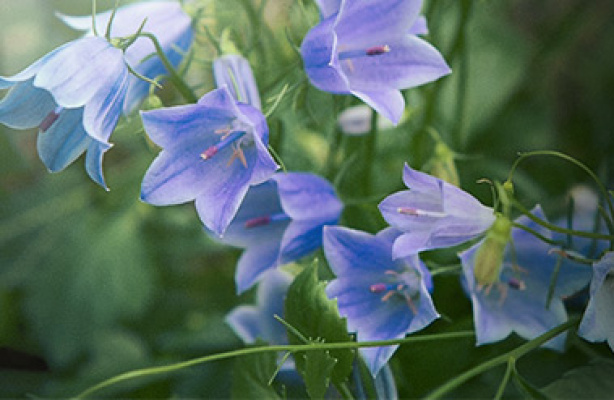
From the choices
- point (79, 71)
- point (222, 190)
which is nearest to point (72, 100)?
point (79, 71)

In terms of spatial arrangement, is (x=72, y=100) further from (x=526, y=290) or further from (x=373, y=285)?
(x=526, y=290)

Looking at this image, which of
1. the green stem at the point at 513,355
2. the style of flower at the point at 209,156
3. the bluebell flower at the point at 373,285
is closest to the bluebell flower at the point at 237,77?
the style of flower at the point at 209,156

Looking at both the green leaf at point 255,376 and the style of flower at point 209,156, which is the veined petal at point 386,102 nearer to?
the style of flower at point 209,156

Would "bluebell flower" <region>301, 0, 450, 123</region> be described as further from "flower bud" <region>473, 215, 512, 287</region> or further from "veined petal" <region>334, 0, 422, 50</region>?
"flower bud" <region>473, 215, 512, 287</region>

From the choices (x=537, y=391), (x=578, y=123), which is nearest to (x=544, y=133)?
(x=578, y=123)

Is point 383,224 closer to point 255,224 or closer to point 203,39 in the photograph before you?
point 255,224

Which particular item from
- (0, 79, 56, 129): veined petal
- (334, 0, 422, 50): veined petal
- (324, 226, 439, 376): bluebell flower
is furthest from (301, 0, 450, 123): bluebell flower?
(0, 79, 56, 129): veined petal
